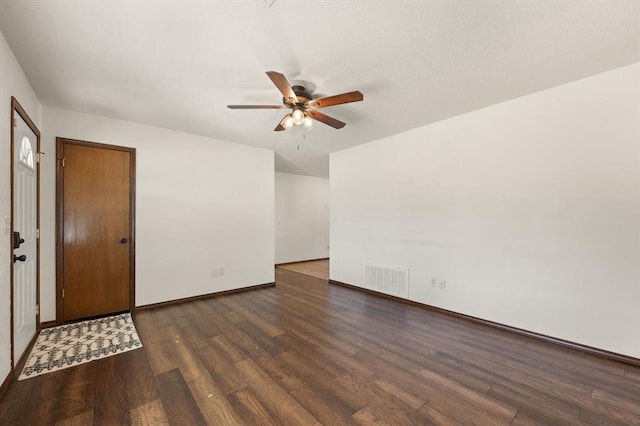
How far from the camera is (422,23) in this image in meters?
1.79

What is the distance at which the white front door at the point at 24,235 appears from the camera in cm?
221

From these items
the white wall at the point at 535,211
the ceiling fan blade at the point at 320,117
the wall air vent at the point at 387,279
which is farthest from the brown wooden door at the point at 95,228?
the white wall at the point at 535,211

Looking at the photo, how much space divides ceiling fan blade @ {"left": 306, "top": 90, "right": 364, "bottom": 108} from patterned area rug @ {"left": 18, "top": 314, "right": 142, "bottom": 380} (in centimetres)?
296

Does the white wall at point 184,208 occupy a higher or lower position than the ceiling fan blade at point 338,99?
lower

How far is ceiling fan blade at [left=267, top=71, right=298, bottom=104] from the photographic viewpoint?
1.95 m

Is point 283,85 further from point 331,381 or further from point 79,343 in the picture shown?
point 79,343

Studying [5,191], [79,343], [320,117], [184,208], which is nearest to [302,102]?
[320,117]

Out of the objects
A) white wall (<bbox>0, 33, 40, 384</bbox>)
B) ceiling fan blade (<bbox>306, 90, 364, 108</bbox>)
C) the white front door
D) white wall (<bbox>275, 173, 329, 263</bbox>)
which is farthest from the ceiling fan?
white wall (<bbox>275, 173, 329, 263</bbox>)

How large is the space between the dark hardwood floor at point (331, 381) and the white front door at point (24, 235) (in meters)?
0.65

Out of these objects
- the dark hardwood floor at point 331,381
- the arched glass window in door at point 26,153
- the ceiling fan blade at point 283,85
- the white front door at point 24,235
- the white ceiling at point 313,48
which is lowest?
the dark hardwood floor at point 331,381

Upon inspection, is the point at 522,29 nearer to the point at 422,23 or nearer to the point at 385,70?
the point at 422,23

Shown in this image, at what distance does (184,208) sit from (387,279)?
3420mm

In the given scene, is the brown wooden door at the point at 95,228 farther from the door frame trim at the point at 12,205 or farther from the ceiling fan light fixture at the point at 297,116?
the ceiling fan light fixture at the point at 297,116

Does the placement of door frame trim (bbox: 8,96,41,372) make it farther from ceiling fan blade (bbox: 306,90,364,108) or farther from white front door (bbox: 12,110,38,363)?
ceiling fan blade (bbox: 306,90,364,108)
